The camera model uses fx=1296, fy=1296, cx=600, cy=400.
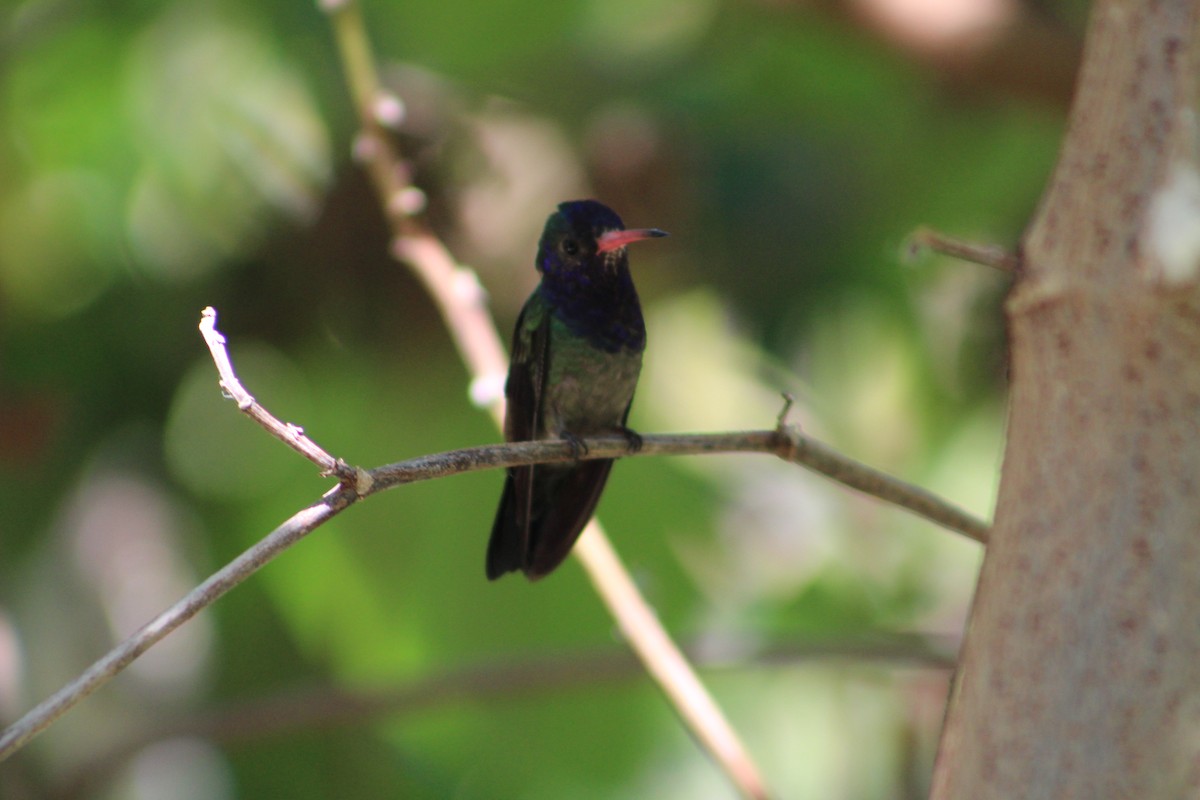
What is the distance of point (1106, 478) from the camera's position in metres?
1.17

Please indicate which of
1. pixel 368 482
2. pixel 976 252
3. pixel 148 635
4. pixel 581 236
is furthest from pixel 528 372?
pixel 148 635

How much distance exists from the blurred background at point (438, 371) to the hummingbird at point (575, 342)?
753 millimetres

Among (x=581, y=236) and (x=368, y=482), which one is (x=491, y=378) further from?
(x=368, y=482)

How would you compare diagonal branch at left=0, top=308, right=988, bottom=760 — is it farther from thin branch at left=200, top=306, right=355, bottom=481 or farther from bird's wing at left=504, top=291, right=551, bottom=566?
bird's wing at left=504, top=291, right=551, bottom=566

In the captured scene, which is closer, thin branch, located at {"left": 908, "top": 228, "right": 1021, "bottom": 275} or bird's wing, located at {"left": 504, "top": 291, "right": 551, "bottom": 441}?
thin branch, located at {"left": 908, "top": 228, "right": 1021, "bottom": 275}

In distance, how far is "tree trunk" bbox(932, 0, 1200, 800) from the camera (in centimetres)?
112

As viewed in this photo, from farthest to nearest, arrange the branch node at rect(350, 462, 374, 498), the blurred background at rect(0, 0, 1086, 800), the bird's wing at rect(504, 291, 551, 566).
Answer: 1. the blurred background at rect(0, 0, 1086, 800)
2. the bird's wing at rect(504, 291, 551, 566)
3. the branch node at rect(350, 462, 374, 498)

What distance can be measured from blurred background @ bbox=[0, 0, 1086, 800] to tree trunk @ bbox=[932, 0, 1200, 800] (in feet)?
5.88

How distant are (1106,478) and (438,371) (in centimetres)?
244

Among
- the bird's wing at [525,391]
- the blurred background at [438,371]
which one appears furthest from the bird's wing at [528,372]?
the blurred background at [438,371]

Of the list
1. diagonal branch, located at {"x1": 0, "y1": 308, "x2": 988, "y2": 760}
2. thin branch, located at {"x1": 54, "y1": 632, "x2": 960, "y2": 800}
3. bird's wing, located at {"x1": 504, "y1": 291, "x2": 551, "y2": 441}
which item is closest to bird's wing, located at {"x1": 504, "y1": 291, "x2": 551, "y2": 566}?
bird's wing, located at {"x1": 504, "y1": 291, "x2": 551, "y2": 441}

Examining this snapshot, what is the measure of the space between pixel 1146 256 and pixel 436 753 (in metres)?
2.44

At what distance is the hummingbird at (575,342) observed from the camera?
224 cm

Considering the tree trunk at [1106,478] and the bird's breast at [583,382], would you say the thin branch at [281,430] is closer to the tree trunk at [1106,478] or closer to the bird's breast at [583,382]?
the tree trunk at [1106,478]
